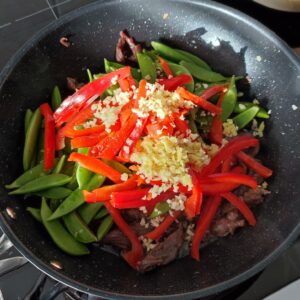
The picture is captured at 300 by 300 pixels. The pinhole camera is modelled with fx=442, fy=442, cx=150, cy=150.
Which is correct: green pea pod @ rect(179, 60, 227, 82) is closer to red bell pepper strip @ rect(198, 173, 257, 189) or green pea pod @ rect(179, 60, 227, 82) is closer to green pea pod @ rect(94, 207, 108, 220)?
red bell pepper strip @ rect(198, 173, 257, 189)

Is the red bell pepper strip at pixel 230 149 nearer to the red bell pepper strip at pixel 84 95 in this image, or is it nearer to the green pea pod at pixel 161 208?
the green pea pod at pixel 161 208

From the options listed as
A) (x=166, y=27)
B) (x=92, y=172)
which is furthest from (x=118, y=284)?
(x=166, y=27)

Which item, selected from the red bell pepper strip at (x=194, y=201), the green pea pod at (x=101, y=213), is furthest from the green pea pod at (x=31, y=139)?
the red bell pepper strip at (x=194, y=201)

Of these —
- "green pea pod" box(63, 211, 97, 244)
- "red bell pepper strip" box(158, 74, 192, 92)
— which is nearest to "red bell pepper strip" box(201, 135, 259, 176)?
"red bell pepper strip" box(158, 74, 192, 92)

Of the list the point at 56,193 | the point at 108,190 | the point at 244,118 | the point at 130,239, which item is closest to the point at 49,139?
the point at 56,193

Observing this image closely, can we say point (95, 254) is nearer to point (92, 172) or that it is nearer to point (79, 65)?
point (92, 172)

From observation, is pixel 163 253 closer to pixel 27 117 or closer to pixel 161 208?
pixel 161 208
